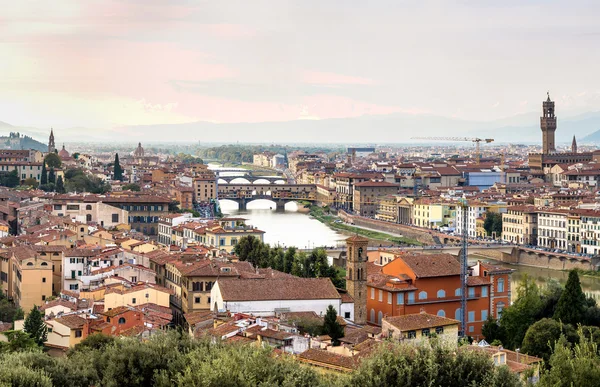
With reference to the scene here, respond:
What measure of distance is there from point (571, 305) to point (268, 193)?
41283 mm

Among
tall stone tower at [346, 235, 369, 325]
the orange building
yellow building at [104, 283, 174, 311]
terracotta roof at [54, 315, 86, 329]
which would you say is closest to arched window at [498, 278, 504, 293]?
the orange building

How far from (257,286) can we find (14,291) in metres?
4.71

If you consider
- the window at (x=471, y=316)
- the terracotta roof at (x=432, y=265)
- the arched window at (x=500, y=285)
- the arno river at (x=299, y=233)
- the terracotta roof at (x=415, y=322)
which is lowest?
the arno river at (x=299, y=233)

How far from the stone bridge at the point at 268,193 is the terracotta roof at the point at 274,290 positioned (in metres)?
38.2

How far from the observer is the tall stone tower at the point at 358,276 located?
52.3 ft

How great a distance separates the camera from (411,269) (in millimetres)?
16891

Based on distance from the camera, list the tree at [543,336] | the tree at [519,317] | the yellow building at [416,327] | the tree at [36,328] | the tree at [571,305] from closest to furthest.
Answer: the yellow building at [416,327], the tree at [36,328], the tree at [543,336], the tree at [519,317], the tree at [571,305]

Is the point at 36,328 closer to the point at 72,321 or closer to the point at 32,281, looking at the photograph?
the point at 72,321

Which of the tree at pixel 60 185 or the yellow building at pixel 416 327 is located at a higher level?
the tree at pixel 60 185

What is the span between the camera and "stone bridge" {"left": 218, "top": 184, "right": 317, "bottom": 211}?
54.5 m

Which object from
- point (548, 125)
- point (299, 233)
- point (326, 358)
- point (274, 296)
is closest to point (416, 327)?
point (326, 358)

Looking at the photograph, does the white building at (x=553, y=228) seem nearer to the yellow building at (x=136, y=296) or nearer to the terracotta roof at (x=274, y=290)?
→ the terracotta roof at (x=274, y=290)

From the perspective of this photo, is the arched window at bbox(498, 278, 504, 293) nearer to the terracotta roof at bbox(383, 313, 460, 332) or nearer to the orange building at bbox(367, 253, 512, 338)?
the orange building at bbox(367, 253, 512, 338)

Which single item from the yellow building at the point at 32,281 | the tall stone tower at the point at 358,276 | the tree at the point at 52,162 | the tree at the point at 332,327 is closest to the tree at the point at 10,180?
the tree at the point at 52,162
